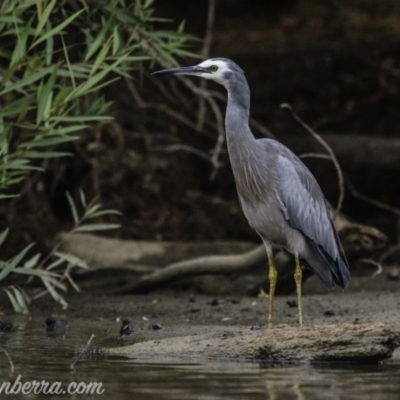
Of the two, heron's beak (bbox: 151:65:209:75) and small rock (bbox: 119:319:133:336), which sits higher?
heron's beak (bbox: 151:65:209:75)

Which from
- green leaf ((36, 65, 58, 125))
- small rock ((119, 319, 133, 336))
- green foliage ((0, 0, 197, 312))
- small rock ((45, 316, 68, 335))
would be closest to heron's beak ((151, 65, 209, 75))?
green foliage ((0, 0, 197, 312))

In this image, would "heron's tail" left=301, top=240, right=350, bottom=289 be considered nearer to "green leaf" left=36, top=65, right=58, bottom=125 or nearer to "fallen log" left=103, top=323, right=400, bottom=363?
"fallen log" left=103, top=323, right=400, bottom=363

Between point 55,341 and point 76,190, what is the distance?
5.06 metres

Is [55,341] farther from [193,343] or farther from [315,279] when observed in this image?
[315,279]

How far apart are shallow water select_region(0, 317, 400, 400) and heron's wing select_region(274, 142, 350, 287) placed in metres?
1.85

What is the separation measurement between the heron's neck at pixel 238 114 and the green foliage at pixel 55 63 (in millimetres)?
636

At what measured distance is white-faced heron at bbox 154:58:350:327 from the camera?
8203 millimetres

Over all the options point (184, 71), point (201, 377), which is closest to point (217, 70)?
point (184, 71)

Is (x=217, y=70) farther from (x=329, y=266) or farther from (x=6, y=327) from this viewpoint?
(x=6, y=327)

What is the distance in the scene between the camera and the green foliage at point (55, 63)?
24.0 ft

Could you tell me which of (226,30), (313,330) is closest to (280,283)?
(313,330)

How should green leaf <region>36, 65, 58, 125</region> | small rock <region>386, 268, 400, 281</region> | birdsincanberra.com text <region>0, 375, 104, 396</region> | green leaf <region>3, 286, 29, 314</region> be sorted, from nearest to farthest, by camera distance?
birdsincanberra.com text <region>0, 375, 104, 396</region> → green leaf <region>36, 65, 58, 125</region> → green leaf <region>3, 286, 29, 314</region> → small rock <region>386, 268, 400, 281</region>

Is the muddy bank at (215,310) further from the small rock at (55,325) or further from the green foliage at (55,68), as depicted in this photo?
the green foliage at (55,68)

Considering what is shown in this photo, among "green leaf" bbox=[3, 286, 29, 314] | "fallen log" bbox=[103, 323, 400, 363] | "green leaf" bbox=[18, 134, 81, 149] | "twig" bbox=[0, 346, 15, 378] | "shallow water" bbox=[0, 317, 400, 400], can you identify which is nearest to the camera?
"shallow water" bbox=[0, 317, 400, 400]
